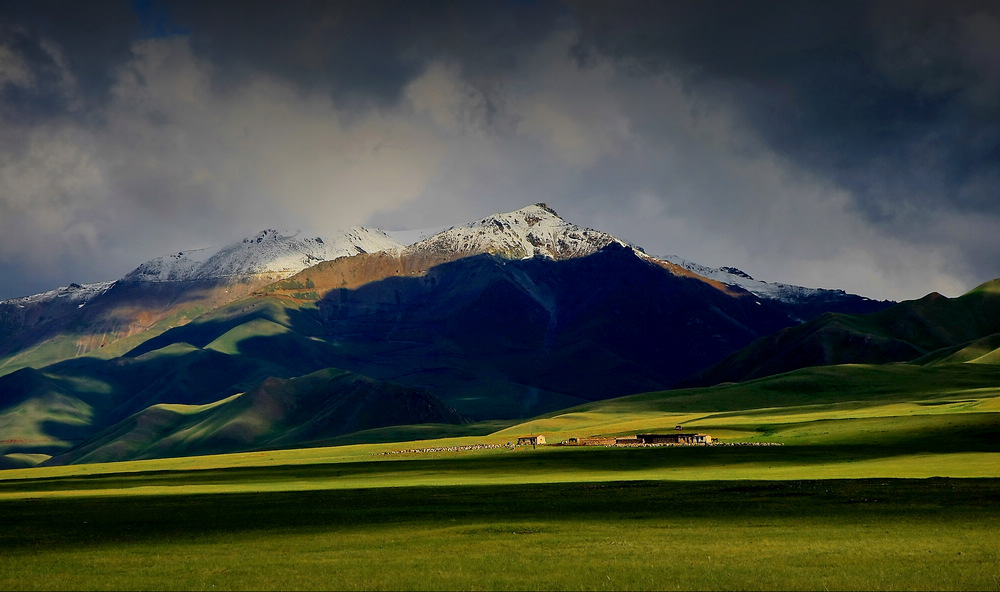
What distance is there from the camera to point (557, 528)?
48531mm

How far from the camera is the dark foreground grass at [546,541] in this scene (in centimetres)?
3409

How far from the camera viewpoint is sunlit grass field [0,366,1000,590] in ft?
113

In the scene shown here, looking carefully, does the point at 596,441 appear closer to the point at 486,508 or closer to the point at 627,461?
the point at 627,461

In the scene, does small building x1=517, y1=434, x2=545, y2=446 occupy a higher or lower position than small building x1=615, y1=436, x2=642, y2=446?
higher

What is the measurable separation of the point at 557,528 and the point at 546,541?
199 inches

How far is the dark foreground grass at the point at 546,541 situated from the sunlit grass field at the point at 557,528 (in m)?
0.14

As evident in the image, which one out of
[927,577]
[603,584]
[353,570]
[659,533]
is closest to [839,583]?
[927,577]

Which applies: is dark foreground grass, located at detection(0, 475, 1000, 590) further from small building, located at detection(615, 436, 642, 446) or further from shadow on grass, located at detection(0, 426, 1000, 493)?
small building, located at detection(615, 436, 642, 446)

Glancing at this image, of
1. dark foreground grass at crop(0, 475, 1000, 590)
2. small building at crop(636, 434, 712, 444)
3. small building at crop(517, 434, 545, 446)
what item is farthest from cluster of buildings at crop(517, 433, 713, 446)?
dark foreground grass at crop(0, 475, 1000, 590)

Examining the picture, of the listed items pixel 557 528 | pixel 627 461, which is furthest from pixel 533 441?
pixel 557 528

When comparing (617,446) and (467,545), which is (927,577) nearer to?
(467,545)

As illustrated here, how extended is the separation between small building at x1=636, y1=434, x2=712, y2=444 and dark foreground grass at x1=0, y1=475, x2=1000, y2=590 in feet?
219

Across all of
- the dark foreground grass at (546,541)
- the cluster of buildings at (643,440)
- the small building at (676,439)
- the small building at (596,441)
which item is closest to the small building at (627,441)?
the cluster of buildings at (643,440)

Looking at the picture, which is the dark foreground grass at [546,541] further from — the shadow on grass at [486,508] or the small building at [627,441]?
the small building at [627,441]
